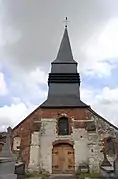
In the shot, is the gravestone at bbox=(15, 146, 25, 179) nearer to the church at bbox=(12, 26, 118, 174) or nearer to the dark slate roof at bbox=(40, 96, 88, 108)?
the church at bbox=(12, 26, 118, 174)

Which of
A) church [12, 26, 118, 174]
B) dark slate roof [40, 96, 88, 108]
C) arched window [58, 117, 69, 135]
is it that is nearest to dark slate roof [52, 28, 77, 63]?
dark slate roof [40, 96, 88, 108]

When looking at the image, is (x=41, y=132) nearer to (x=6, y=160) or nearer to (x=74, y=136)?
(x=74, y=136)

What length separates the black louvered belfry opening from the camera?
2686 centimetres

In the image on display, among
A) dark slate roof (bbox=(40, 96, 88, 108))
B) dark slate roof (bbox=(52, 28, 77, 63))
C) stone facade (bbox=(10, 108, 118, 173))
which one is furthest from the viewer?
dark slate roof (bbox=(52, 28, 77, 63))

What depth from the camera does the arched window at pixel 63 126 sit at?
23.4 meters

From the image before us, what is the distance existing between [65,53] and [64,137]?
31.5ft

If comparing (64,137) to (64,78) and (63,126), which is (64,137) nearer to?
(63,126)

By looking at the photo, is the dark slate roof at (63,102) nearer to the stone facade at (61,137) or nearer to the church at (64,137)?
the church at (64,137)

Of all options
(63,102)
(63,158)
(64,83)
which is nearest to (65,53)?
(64,83)

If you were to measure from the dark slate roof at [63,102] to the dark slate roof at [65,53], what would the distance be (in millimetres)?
4460

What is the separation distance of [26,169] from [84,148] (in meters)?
4.47

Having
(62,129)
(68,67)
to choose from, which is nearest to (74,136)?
(62,129)

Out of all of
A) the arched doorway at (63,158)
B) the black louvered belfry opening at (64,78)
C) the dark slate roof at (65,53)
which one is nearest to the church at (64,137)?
the arched doorway at (63,158)

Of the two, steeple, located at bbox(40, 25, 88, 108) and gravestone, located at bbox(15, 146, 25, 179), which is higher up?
steeple, located at bbox(40, 25, 88, 108)
